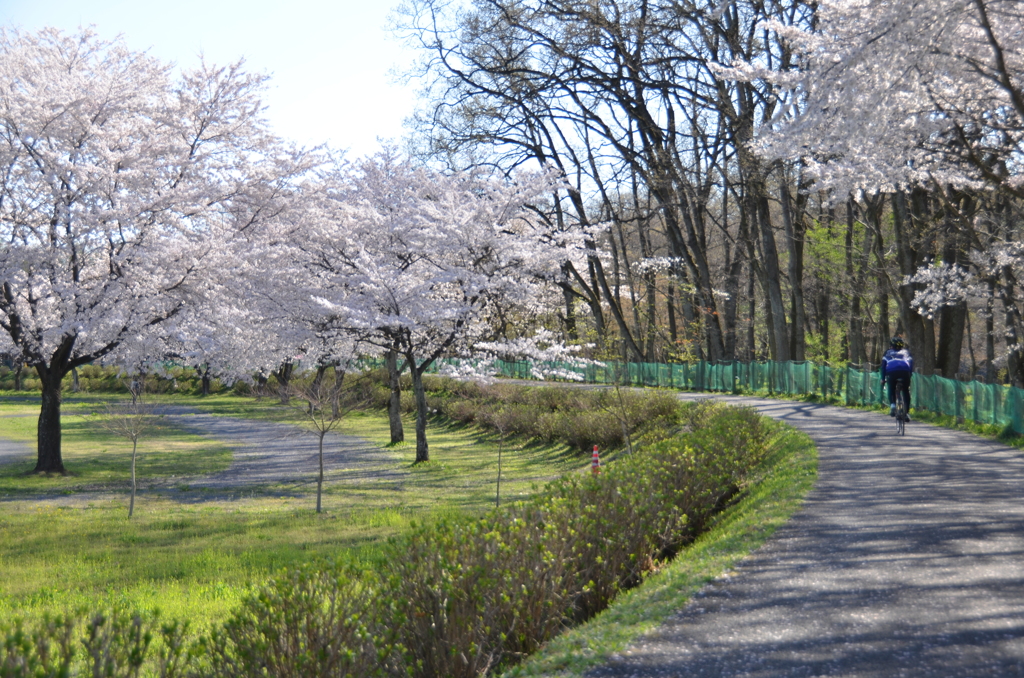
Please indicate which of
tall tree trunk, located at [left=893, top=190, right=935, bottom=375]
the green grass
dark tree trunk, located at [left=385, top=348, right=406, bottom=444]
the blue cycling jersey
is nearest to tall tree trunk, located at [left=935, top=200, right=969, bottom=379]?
tall tree trunk, located at [left=893, top=190, right=935, bottom=375]

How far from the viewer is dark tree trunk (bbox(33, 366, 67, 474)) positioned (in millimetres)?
19625

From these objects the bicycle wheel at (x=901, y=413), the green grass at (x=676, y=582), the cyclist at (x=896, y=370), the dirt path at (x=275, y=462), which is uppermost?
the cyclist at (x=896, y=370)

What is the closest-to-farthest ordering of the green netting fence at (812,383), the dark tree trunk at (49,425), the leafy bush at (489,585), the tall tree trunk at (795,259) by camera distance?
the leafy bush at (489,585) → the green netting fence at (812,383) → the dark tree trunk at (49,425) → the tall tree trunk at (795,259)

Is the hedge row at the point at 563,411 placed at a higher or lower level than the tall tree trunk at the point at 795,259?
lower

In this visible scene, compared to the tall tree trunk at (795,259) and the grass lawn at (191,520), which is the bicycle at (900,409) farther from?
the tall tree trunk at (795,259)

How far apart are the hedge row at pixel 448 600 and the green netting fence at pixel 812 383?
1011cm

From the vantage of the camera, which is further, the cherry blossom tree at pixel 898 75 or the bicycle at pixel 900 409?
the bicycle at pixel 900 409

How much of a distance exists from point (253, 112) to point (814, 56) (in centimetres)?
1416

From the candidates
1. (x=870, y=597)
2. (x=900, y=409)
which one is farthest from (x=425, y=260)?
(x=870, y=597)

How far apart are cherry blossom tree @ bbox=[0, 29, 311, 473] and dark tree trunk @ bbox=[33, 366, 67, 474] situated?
0.04 meters

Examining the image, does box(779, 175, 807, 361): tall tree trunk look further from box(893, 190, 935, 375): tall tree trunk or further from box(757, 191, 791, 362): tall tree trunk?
box(893, 190, 935, 375): tall tree trunk

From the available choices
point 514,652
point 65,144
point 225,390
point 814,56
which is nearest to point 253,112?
point 65,144

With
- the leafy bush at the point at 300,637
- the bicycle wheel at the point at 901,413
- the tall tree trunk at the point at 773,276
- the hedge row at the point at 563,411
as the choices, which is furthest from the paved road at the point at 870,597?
the tall tree trunk at the point at 773,276

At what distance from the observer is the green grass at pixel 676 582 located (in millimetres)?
4633
